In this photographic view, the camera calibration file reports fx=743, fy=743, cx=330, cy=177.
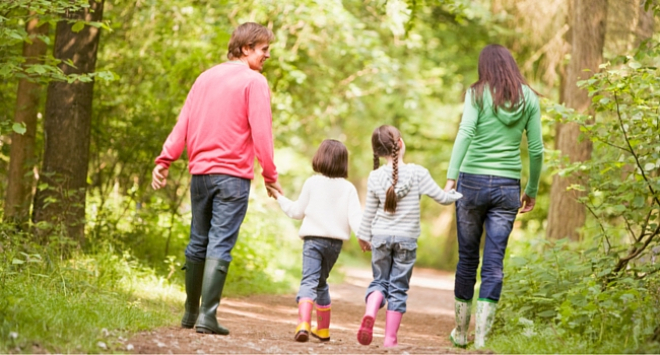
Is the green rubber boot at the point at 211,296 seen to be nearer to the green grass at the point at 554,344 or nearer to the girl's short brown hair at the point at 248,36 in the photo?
the girl's short brown hair at the point at 248,36

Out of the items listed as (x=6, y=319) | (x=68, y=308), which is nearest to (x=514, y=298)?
(x=68, y=308)

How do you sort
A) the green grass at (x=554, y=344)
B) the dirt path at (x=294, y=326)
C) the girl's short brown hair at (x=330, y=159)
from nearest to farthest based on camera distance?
the green grass at (x=554, y=344) < the dirt path at (x=294, y=326) < the girl's short brown hair at (x=330, y=159)

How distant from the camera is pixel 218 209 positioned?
499 cm

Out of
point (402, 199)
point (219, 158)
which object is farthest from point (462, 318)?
point (219, 158)

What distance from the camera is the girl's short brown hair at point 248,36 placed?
512 centimetres

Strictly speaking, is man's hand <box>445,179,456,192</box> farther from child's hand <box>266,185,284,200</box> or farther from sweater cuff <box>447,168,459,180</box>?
child's hand <box>266,185,284,200</box>

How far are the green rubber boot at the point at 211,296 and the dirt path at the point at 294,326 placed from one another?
0.09 meters

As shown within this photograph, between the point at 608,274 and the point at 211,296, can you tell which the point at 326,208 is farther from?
the point at 608,274

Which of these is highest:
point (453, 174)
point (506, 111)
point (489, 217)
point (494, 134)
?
point (506, 111)

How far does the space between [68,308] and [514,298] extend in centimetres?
365

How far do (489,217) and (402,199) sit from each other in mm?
637

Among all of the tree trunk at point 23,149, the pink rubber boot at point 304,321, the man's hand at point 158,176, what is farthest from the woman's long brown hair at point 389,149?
the tree trunk at point 23,149

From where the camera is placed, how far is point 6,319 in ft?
12.4

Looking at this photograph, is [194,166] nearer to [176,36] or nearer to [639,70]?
[639,70]
